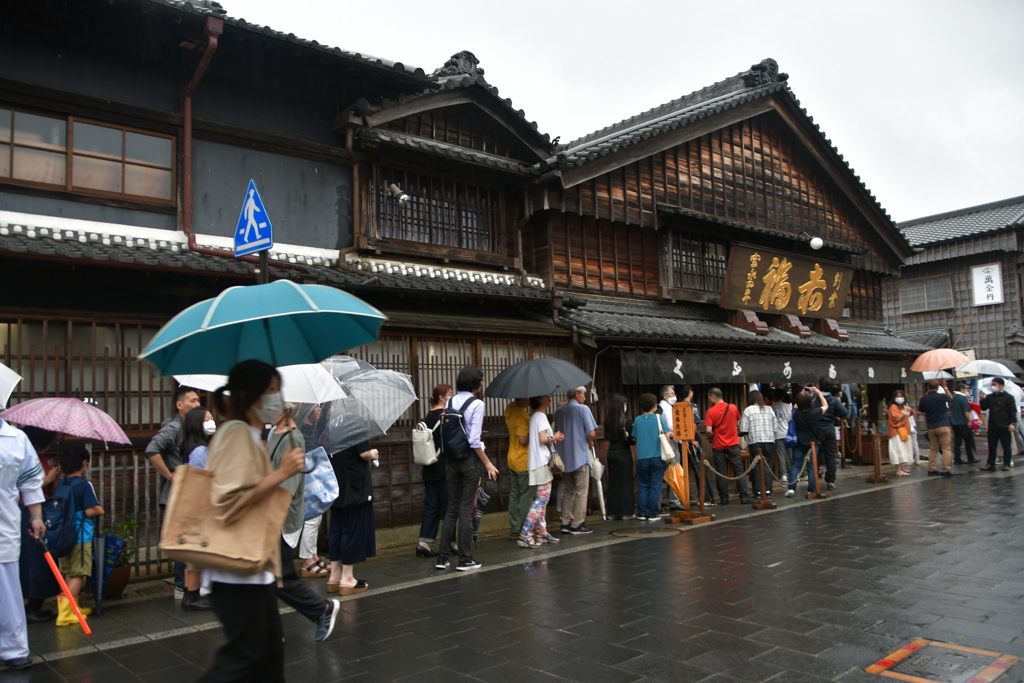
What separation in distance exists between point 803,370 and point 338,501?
13180 millimetres

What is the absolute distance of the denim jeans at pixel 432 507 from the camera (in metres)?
9.56

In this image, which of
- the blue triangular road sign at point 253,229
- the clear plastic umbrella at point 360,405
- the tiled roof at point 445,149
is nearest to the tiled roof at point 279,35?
the tiled roof at point 445,149

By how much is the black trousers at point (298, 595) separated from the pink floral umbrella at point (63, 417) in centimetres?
272

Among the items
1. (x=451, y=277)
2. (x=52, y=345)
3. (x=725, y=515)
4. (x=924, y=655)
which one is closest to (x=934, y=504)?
(x=725, y=515)

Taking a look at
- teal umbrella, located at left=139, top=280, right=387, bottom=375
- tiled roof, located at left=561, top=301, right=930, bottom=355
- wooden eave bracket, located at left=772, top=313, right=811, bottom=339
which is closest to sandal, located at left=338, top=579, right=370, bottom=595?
teal umbrella, located at left=139, top=280, right=387, bottom=375

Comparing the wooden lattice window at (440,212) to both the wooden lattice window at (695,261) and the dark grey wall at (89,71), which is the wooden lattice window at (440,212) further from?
the wooden lattice window at (695,261)

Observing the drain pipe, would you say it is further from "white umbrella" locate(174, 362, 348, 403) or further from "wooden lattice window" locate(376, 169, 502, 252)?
"white umbrella" locate(174, 362, 348, 403)

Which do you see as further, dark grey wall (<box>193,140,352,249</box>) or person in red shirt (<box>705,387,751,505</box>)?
person in red shirt (<box>705,387,751,505</box>)

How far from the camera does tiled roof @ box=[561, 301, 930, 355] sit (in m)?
13.0

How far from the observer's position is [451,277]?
12055mm

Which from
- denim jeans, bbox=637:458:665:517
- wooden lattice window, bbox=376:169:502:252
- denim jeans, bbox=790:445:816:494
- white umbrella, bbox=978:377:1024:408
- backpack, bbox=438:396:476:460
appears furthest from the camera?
white umbrella, bbox=978:377:1024:408

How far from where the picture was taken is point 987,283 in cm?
2998

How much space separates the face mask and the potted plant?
4.63 meters

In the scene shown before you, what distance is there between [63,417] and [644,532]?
7753 mm
